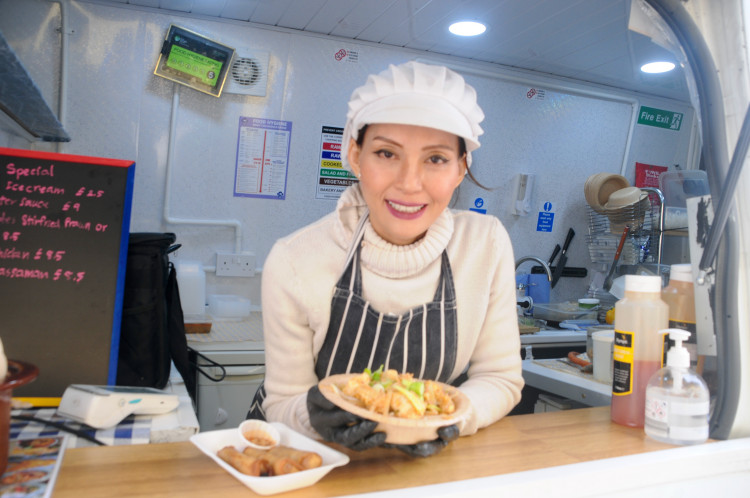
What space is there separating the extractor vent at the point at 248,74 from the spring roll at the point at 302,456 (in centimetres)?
268

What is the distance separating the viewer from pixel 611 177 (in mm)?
4125

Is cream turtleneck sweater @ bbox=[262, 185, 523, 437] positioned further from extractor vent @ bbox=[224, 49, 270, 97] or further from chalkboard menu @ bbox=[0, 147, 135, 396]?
extractor vent @ bbox=[224, 49, 270, 97]

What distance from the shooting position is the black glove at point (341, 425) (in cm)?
92

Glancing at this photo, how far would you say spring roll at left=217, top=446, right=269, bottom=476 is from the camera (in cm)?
89

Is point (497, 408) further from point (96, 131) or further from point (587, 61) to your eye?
point (587, 61)

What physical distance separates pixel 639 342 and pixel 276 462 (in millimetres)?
816

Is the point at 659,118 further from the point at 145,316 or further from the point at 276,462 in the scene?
the point at 276,462

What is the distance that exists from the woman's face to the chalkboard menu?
0.61 meters

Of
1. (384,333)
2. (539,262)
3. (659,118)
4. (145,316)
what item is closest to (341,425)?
(384,333)

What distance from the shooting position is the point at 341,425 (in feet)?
3.19

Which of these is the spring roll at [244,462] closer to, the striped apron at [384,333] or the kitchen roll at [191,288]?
the striped apron at [384,333]

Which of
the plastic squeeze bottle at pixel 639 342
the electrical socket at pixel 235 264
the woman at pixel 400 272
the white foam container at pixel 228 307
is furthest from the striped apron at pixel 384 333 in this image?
A: the electrical socket at pixel 235 264

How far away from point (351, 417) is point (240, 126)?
2.66 m

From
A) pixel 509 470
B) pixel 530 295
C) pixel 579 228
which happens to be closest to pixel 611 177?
pixel 579 228
